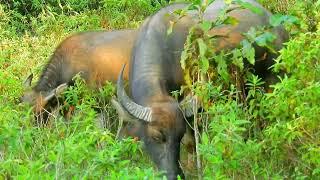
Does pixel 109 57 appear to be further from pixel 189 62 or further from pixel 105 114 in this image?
pixel 189 62

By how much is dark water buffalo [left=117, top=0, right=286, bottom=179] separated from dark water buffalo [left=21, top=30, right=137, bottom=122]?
1.21m

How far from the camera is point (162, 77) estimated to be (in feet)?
21.5

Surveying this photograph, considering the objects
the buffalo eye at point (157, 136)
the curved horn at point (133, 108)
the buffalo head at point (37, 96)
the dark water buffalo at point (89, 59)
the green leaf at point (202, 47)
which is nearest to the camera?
the green leaf at point (202, 47)

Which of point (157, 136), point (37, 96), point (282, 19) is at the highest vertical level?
point (282, 19)

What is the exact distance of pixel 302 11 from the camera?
19.1 feet

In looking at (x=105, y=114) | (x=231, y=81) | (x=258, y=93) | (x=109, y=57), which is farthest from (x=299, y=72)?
(x=109, y=57)

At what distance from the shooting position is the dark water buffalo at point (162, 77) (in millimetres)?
5734

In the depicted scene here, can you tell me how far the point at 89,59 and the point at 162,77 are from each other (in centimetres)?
216

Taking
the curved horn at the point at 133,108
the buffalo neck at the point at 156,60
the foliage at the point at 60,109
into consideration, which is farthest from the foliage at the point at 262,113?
the buffalo neck at the point at 156,60

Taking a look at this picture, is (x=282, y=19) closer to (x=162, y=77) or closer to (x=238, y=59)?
(x=238, y=59)


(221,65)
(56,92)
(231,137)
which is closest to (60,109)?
(56,92)

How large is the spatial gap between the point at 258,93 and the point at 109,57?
3.13 meters

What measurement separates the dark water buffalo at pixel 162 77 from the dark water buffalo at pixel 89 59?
3.96 ft

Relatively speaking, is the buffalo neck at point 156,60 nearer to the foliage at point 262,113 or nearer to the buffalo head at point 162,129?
the buffalo head at point 162,129
